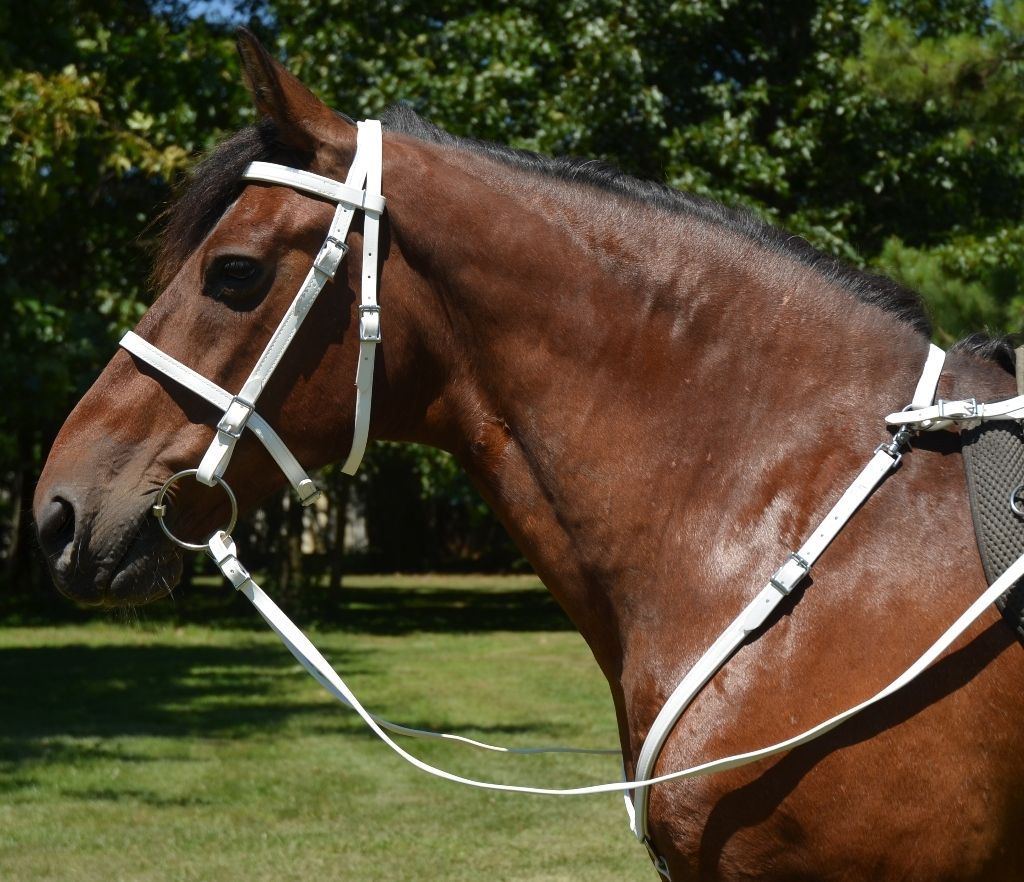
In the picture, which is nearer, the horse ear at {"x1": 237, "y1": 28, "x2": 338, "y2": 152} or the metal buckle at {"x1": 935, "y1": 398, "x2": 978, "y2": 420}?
the metal buckle at {"x1": 935, "y1": 398, "x2": 978, "y2": 420}

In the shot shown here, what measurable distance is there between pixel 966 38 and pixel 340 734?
7100 mm

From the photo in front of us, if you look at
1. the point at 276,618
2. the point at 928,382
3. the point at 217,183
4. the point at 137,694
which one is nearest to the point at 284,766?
the point at 137,694

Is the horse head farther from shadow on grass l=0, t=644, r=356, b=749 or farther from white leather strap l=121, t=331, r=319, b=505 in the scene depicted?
shadow on grass l=0, t=644, r=356, b=749

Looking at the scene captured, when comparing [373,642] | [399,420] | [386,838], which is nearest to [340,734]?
[386,838]

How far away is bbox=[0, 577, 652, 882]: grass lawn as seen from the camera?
6586 millimetres

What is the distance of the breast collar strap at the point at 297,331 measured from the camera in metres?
2.45

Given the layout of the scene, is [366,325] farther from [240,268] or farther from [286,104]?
[286,104]

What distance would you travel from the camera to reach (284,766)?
29.4 ft

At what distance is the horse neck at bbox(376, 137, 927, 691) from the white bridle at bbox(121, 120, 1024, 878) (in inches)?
3.0

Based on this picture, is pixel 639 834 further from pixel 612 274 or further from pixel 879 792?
pixel 612 274

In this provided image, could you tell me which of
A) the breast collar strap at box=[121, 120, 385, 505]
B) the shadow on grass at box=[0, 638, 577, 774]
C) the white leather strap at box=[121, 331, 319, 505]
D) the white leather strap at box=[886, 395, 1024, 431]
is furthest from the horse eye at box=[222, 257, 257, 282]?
the shadow on grass at box=[0, 638, 577, 774]

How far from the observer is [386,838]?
23.0 ft

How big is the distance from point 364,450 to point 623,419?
0.53m

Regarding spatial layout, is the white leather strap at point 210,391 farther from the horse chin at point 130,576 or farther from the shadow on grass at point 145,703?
the shadow on grass at point 145,703
